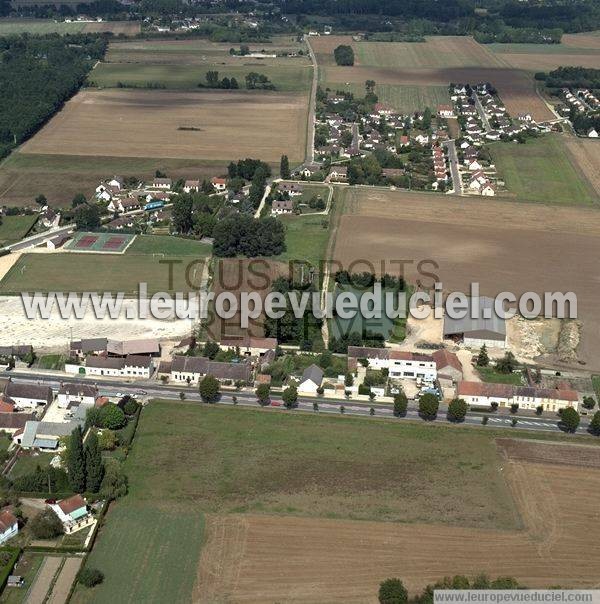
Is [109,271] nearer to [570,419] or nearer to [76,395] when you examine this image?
[76,395]

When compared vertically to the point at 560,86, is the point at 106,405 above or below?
above

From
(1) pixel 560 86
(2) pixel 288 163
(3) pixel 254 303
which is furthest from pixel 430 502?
(1) pixel 560 86

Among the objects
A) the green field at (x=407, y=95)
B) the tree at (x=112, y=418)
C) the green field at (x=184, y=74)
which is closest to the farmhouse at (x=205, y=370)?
→ the tree at (x=112, y=418)

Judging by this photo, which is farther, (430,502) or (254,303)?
(254,303)

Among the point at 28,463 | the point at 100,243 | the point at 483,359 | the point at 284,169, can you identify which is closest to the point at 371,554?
the point at 28,463

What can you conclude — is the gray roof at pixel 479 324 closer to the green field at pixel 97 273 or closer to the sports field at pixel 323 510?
the sports field at pixel 323 510

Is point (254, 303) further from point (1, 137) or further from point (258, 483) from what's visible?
point (1, 137)
